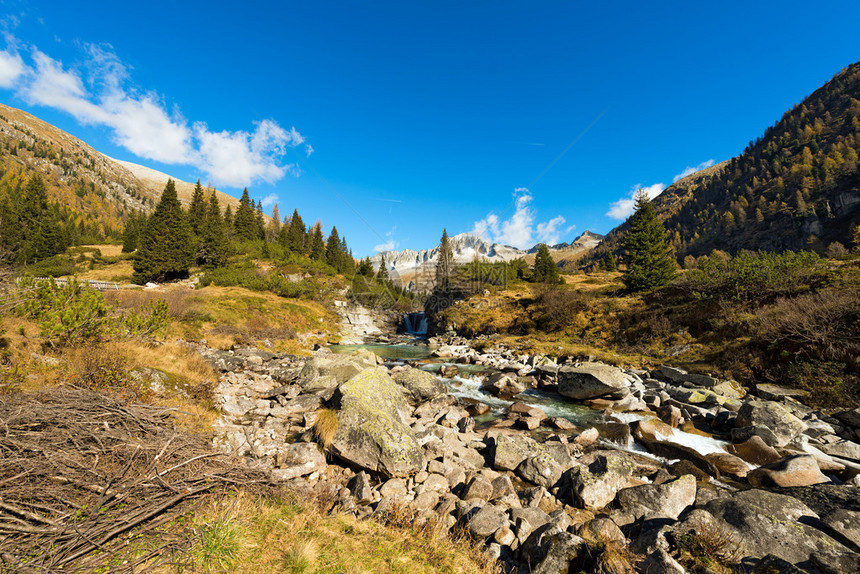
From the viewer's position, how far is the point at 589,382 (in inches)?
612

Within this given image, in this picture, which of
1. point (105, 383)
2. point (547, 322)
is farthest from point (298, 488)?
point (547, 322)

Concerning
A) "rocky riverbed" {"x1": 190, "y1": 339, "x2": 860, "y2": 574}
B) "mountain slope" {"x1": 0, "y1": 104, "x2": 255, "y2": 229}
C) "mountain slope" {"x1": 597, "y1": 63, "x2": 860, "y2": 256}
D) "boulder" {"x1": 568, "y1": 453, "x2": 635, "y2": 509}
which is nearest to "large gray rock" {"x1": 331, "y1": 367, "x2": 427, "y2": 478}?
"rocky riverbed" {"x1": 190, "y1": 339, "x2": 860, "y2": 574}

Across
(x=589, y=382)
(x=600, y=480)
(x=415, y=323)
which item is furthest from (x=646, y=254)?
(x=415, y=323)

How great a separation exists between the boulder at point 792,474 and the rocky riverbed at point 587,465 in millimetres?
30

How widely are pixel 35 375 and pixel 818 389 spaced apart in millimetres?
27301

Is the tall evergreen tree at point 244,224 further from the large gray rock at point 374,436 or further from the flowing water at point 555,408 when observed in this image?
the large gray rock at point 374,436

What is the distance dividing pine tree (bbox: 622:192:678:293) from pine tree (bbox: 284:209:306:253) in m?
71.2

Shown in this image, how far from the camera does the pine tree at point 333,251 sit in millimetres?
84131

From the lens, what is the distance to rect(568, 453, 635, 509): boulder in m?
7.21

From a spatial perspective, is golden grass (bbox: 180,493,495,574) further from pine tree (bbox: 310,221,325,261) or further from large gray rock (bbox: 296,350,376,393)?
pine tree (bbox: 310,221,325,261)

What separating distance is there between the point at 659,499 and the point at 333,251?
8787 centimetres

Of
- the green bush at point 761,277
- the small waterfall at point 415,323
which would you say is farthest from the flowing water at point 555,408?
the small waterfall at point 415,323

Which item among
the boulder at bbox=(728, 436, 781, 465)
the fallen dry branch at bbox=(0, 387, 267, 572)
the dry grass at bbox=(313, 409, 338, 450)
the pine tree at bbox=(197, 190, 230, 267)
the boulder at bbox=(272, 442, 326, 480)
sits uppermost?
the pine tree at bbox=(197, 190, 230, 267)

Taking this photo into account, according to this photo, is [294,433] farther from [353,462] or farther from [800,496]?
[800,496]
